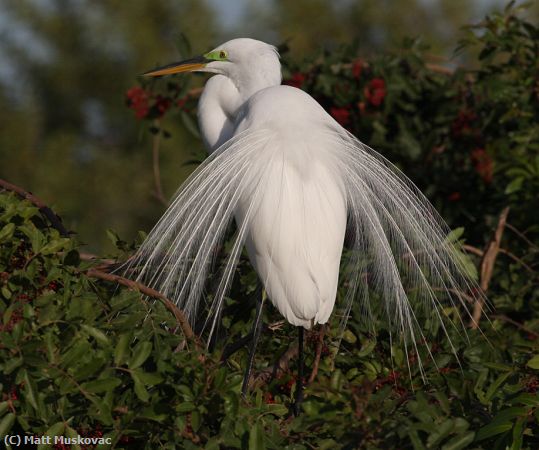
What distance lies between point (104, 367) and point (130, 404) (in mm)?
124

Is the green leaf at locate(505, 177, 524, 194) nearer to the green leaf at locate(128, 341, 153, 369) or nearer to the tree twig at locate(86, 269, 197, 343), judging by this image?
the tree twig at locate(86, 269, 197, 343)

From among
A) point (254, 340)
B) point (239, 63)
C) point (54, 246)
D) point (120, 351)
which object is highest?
point (239, 63)

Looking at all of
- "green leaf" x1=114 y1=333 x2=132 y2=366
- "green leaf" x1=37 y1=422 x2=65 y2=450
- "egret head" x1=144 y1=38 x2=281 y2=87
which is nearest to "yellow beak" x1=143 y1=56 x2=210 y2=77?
"egret head" x1=144 y1=38 x2=281 y2=87

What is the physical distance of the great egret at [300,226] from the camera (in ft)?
7.68

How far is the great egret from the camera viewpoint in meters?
2.34

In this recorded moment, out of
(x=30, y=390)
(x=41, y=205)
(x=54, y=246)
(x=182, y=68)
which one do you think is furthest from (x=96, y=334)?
(x=182, y=68)

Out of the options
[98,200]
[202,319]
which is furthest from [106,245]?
[202,319]

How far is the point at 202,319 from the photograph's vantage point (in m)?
2.55

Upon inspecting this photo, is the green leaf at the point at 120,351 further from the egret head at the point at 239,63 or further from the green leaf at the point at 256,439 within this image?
the egret head at the point at 239,63

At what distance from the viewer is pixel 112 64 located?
10.5m

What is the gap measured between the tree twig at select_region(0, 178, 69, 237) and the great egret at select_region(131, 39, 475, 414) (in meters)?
0.23

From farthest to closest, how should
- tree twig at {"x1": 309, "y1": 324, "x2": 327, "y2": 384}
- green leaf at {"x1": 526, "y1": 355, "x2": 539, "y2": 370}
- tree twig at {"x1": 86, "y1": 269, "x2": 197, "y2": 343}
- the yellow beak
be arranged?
the yellow beak
tree twig at {"x1": 309, "y1": 324, "x2": 327, "y2": 384}
tree twig at {"x1": 86, "y1": 269, "x2": 197, "y2": 343}
green leaf at {"x1": 526, "y1": 355, "x2": 539, "y2": 370}

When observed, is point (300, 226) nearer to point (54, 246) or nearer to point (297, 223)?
point (297, 223)

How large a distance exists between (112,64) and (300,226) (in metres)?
8.63
